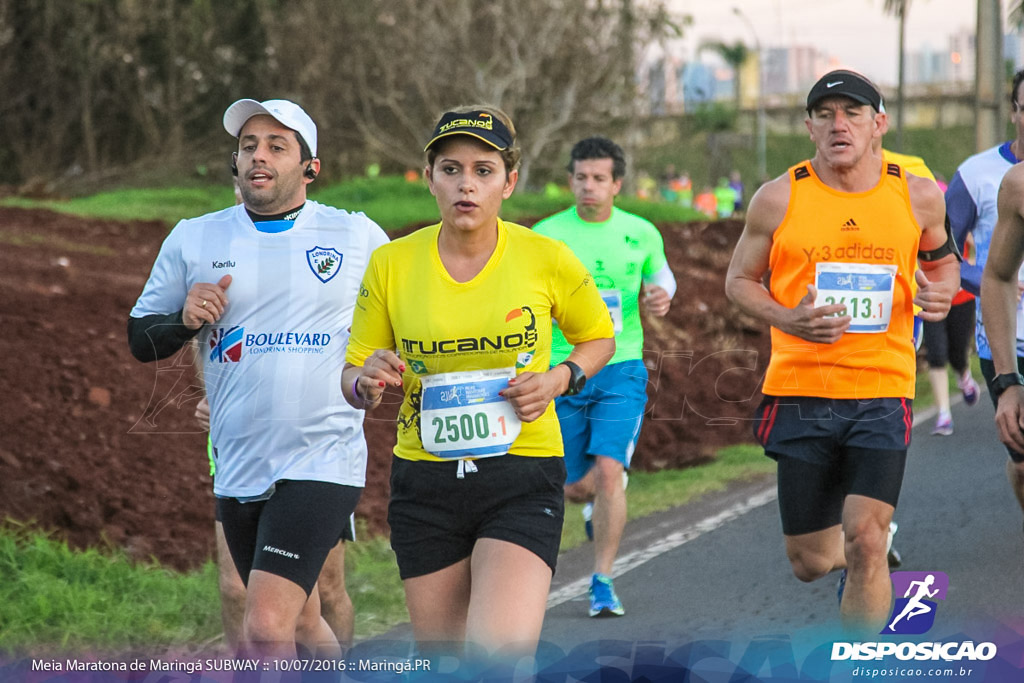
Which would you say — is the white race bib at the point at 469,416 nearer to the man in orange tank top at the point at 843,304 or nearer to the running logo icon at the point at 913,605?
the man in orange tank top at the point at 843,304

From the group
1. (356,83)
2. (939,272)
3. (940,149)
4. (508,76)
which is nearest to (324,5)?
(356,83)

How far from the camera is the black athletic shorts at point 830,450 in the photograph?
18.0ft

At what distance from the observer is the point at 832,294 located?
5.61 m

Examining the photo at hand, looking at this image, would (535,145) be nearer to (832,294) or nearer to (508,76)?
(508,76)

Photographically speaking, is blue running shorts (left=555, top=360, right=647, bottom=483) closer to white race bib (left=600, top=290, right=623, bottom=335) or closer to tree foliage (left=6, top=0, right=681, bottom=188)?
white race bib (left=600, top=290, right=623, bottom=335)

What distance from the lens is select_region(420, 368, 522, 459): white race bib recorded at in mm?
4328

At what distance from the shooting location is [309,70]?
34.8m

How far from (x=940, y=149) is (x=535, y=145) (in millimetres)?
49588

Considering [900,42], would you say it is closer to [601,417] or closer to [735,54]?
[601,417]

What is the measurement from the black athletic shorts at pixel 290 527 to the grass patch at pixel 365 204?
15404mm

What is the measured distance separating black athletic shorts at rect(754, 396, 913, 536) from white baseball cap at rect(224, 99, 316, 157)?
7.48 feet

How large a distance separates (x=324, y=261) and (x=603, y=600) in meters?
2.63

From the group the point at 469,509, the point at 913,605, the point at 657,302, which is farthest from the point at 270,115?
the point at 913,605

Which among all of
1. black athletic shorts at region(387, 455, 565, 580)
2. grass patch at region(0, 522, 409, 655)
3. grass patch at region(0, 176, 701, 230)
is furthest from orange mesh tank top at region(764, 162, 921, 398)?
grass patch at region(0, 176, 701, 230)
